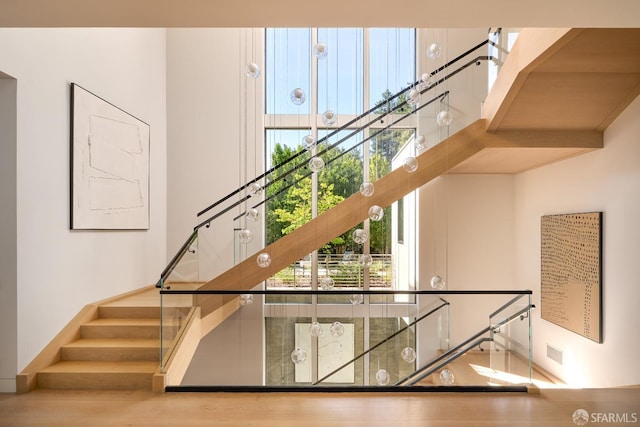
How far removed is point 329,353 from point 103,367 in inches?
87.6

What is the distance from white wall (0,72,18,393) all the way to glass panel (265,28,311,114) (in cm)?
442

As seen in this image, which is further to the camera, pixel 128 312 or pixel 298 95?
pixel 128 312

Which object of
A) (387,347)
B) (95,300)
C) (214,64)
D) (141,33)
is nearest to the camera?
(387,347)

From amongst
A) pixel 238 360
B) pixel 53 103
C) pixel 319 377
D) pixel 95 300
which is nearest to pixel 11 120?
pixel 53 103

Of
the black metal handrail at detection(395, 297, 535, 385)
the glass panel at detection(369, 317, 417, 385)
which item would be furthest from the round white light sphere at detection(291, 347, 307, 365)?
the black metal handrail at detection(395, 297, 535, 385)

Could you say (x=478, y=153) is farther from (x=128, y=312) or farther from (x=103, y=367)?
(x=103, y=367)

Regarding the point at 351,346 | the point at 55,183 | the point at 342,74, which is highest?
the point at 342,74

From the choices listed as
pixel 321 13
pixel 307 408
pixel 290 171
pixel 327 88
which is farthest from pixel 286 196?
pixel 321 13

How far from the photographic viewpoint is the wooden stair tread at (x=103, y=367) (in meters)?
4.54

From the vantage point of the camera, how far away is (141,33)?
7195 mm

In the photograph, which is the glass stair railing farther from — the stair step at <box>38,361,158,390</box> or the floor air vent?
the floor air vent

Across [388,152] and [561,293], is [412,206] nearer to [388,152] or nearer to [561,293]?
[388,152]

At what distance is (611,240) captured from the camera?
17.0 feet

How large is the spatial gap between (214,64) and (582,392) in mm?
7028
